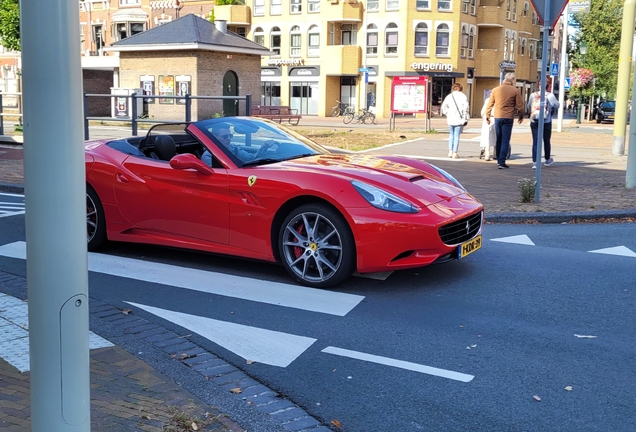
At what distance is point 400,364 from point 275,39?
59.9 m

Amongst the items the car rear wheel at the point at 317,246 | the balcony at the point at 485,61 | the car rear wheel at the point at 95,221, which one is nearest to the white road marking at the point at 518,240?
the car rear wheel at the point at 317,246

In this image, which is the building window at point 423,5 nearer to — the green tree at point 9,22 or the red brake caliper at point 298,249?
the green tree at point 9,22

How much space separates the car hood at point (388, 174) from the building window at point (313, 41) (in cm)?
5397

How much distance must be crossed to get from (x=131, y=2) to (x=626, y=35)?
53.0 m

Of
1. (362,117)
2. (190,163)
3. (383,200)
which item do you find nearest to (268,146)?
(190,163)

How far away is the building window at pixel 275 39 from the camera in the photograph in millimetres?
62000

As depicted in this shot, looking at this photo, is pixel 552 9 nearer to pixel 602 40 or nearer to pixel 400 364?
pixel 400 364

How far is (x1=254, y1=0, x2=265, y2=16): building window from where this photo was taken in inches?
2450

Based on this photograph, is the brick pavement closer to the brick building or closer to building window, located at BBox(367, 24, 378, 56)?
the brick building

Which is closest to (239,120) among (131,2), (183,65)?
(183,65)

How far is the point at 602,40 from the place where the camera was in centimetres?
5109

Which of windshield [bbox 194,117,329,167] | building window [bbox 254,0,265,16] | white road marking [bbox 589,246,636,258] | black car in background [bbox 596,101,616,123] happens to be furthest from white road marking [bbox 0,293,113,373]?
building window [bbox 254,0,265,16]

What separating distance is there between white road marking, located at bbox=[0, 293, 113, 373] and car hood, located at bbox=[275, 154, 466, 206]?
241cm

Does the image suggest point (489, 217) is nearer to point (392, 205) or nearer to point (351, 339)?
point (392, 205)
